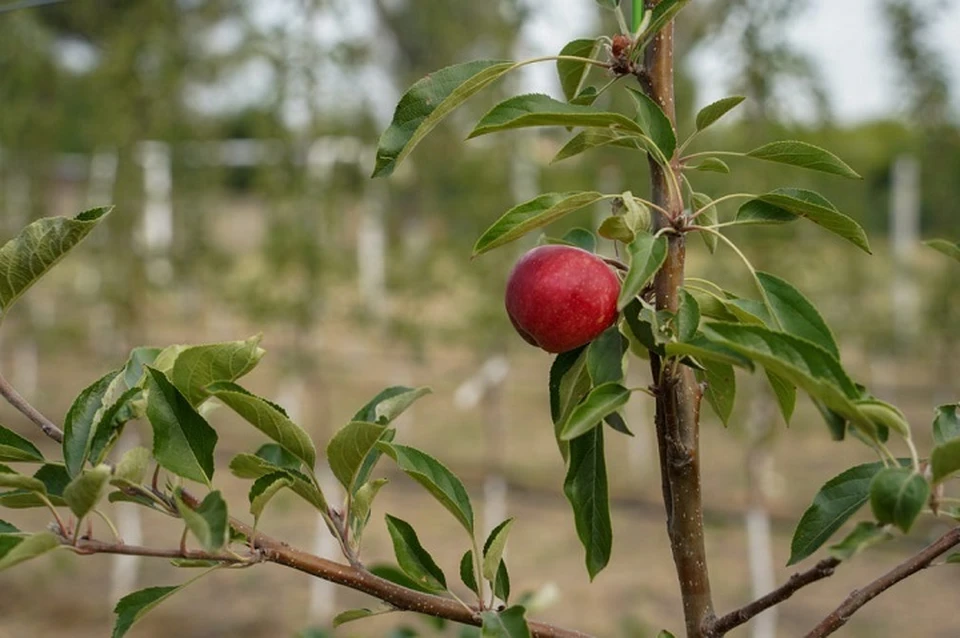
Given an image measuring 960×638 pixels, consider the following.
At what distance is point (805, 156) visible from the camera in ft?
1.74

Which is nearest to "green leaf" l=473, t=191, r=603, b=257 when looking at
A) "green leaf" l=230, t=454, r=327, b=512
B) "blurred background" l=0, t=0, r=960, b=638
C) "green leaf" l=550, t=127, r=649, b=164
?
"green leaf" l=550, t=127, r=649, b=164

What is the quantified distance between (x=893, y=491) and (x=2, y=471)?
0.41 metres

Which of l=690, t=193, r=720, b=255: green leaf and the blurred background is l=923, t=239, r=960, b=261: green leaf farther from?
the blurred background

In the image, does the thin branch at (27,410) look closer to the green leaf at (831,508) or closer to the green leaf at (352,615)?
the green leaf at (352,615)

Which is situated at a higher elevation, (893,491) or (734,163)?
(734,163)

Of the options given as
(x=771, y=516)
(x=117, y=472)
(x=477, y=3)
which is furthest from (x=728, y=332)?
(x=771, y=516)

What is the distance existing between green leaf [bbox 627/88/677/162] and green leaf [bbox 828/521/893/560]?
20cm

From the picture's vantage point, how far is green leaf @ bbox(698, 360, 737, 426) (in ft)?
1.73

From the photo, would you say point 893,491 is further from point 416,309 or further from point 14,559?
point 416,309

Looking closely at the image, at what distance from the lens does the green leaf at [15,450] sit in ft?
1.62

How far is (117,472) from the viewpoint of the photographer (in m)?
0.49

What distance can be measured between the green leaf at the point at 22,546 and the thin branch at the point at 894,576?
36 centimetres

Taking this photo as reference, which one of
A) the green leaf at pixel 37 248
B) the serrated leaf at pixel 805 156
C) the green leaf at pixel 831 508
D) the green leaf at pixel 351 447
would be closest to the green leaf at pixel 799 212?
the serrated leaf at pixel 805 156

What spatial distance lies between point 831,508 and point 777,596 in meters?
0.06
